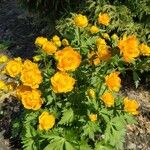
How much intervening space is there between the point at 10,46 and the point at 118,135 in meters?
2.97

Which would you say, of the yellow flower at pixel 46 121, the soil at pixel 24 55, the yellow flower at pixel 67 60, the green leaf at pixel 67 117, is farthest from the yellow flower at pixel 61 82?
the soil at pixel 24 55

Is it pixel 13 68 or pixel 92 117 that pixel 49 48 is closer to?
pixel 13 68

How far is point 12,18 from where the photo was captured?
7.43 meters

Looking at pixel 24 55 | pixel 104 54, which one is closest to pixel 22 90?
pixel 104 54

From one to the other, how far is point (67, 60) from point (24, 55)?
2799 millimetres

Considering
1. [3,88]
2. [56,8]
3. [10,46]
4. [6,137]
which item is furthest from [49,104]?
[10,46]

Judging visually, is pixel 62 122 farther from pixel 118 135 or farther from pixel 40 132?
pixel 118 135

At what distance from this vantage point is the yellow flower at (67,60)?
3.37 metres

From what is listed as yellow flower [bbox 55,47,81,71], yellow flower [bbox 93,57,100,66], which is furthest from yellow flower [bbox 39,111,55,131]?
yellow flower [bbox 93,57,100,66]

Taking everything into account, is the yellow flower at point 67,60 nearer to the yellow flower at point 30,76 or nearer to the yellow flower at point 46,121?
the yellow flower at point 30,76

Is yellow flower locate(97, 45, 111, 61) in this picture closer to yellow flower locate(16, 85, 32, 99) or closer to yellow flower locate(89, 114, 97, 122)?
yellow flower locate(89, 114, 97, 122)

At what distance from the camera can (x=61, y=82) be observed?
133 inches

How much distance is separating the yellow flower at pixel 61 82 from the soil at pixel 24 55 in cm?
123

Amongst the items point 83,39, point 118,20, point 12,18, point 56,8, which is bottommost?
point 12,18
